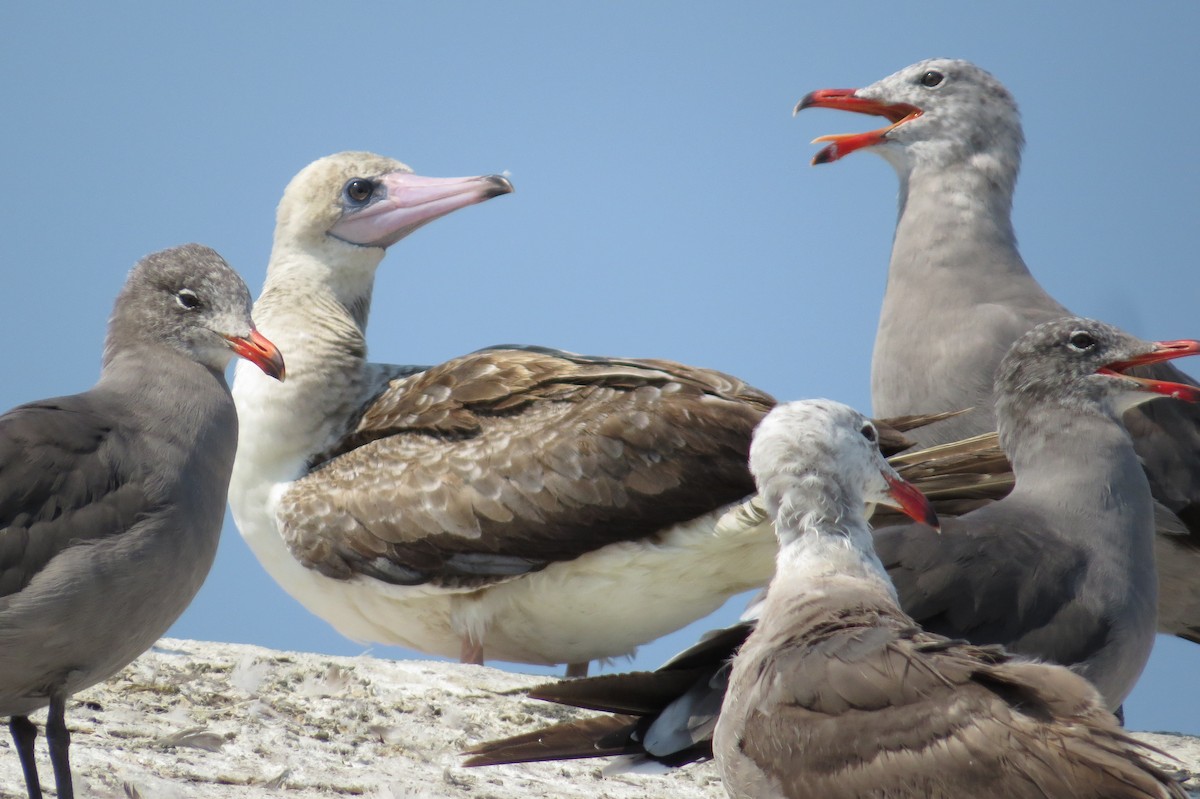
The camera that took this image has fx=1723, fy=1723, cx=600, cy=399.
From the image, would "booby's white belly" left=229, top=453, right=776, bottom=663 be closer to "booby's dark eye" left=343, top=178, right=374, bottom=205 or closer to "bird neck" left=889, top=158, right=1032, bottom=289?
"booby's dark eye" left=343, top=178, right=374, bottom=205

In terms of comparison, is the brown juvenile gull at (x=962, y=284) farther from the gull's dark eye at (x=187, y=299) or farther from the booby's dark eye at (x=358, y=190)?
the gull's dark eye at (x=187, y=299)

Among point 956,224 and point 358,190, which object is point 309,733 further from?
point 956,224

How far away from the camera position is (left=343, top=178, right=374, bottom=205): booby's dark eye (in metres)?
8.58

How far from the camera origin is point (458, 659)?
7633 mm

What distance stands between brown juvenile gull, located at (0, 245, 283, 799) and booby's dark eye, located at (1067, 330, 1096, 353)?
305 cm

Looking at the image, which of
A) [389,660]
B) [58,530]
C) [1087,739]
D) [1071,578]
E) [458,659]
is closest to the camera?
[1087,739]

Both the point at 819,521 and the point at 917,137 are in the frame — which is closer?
the point at 819,521

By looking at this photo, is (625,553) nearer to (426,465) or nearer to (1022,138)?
(426,465)

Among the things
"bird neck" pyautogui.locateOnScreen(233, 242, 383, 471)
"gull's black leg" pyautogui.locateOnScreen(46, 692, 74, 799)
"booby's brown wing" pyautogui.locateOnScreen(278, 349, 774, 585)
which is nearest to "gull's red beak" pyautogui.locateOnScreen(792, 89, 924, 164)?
"booby's brown wing" pyautogui.locateOnScreen(278, 349, 774, 585)

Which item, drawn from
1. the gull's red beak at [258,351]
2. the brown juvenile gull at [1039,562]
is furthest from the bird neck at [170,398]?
the brown juvenile gull at [1039,562]

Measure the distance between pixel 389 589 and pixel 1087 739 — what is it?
3733mm

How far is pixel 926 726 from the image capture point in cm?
423

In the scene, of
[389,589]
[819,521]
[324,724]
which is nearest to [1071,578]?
[819,521]

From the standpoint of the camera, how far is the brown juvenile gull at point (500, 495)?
6879 mm
